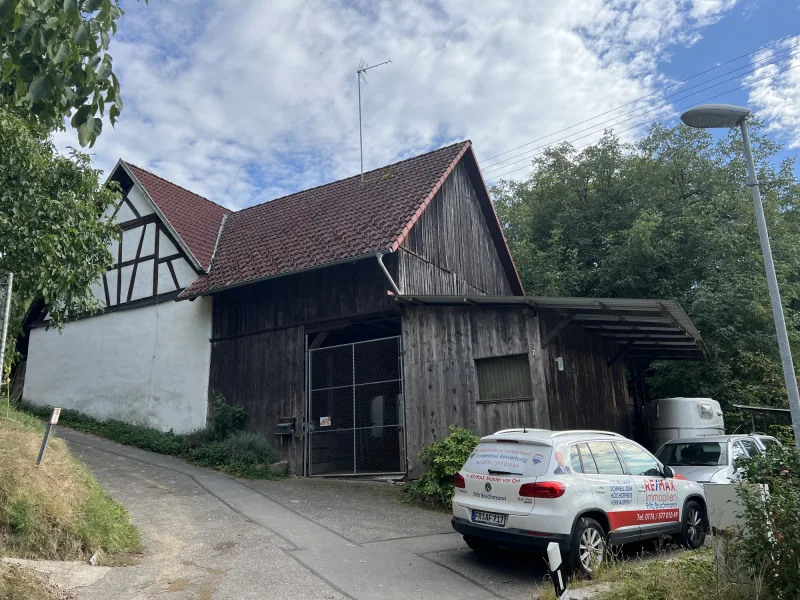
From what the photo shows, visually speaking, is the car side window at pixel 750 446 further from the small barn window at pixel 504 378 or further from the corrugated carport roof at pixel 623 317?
the small barn window at pixel 504 378

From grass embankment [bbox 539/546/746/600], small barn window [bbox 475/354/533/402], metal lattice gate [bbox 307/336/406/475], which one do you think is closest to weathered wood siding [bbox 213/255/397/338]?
metal lattice gate [bbox 307/336/406/475]

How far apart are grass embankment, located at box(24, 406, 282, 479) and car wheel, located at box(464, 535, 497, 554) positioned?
7111mm

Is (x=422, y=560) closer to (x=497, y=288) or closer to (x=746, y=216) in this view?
(x=497, y=288)

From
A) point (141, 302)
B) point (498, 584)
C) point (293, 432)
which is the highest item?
point (141, 302)

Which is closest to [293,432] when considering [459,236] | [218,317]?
[218,317]

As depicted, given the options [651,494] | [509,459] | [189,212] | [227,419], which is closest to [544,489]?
[509,459]

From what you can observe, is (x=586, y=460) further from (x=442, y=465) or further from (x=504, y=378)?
(x=504, y=378)

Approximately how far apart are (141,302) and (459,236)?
9706 mm

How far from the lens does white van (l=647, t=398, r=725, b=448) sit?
14.9 m

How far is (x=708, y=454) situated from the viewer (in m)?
11.2

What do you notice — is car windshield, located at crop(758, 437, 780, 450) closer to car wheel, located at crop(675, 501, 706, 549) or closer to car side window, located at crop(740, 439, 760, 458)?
car side window, located at crop(740, 439, 760, 458)

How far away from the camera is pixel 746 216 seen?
20.8 m

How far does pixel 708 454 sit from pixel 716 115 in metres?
6.32

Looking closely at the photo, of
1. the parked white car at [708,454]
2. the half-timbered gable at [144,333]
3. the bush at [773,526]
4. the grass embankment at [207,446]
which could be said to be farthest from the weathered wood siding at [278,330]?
the bush at [773,526]
